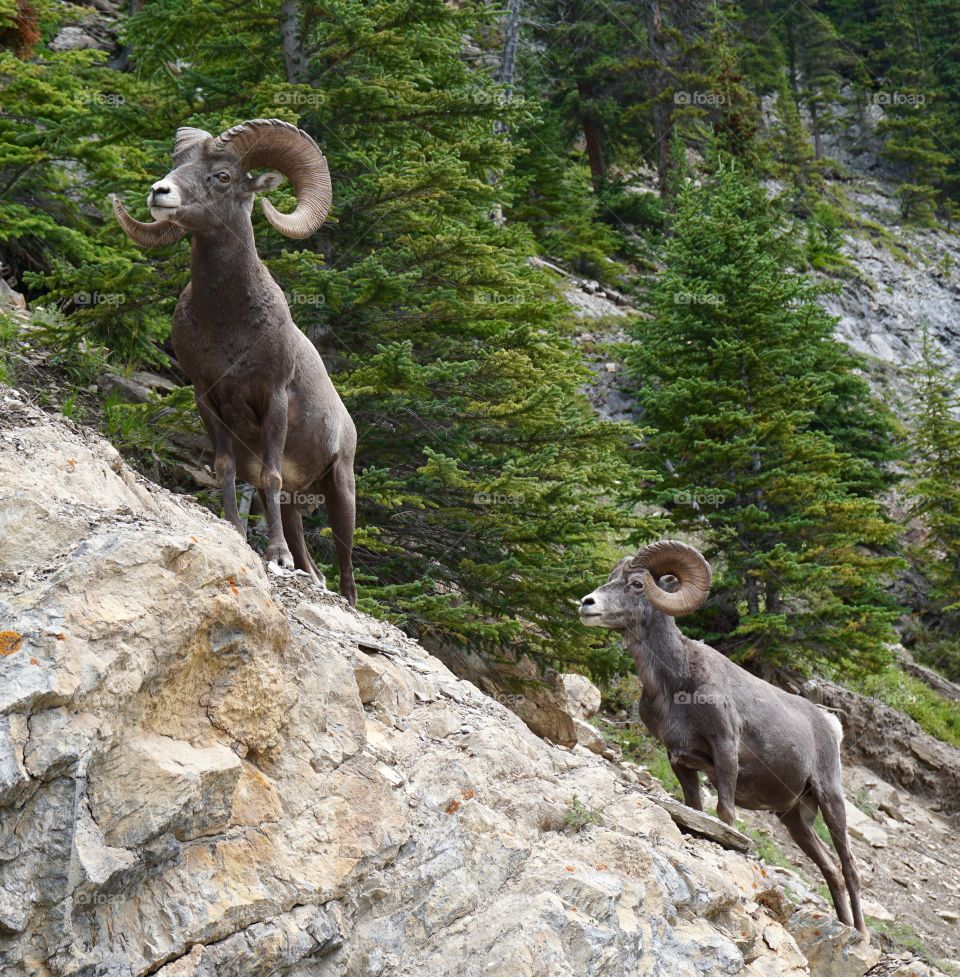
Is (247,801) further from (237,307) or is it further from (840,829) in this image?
(840,829)

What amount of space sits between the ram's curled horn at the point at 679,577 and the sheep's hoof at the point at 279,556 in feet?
10.6

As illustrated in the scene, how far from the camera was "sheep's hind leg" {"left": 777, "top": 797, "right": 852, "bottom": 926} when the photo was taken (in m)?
9.34

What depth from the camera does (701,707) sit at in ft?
27.0

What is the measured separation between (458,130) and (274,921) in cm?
980

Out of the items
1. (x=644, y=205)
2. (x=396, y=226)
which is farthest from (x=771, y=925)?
(x=644, y=205)

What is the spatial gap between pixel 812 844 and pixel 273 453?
20.4 ft

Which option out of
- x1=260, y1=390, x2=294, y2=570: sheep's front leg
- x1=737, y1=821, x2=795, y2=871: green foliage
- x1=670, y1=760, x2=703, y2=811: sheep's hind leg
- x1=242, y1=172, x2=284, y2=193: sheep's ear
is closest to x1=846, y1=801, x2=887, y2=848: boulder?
x1=737, y1=821, x2=795, y2=871: green foliage

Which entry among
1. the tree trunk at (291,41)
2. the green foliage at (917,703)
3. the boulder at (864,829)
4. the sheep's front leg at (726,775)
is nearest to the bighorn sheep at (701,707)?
the sheep's front leg at (726,775)

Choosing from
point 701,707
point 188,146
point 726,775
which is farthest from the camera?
point 701,707

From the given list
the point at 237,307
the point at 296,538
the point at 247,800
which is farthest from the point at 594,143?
the point at 247,800

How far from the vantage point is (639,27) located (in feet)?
114

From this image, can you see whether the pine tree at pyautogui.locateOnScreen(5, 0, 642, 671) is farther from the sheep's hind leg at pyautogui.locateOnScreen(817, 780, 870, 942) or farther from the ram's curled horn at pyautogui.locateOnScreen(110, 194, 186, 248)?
the ram's curled horn at pyautogui.locateOnScreen(110, 194, 186, 248)

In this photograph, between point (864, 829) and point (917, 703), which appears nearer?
point (864, 829)

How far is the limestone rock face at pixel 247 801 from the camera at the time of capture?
371 cm
